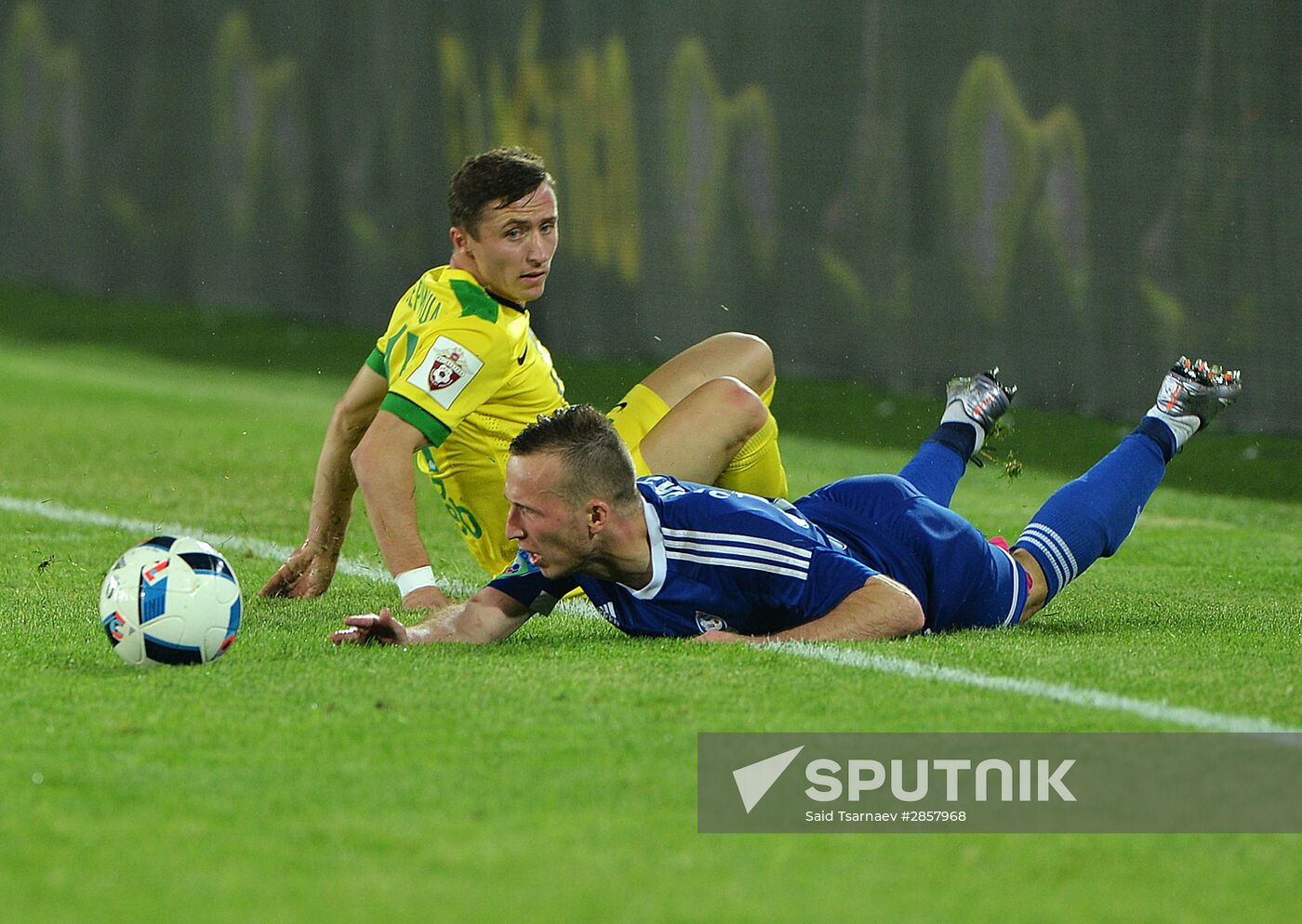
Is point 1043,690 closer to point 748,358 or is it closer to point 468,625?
point 468,625

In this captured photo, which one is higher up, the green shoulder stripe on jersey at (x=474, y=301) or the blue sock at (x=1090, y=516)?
the green shoulder stripe on jersey at (x=474, y=301)

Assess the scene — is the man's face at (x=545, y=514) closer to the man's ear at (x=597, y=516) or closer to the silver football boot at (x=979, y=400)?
the man's ear at (x=597, y=516)

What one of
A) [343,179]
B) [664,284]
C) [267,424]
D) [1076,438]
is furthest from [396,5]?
[1076,438]

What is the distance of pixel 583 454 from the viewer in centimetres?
417

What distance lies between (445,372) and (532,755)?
1.85 m

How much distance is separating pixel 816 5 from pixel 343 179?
5379 millimetres

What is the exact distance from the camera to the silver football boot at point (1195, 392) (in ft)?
17.6

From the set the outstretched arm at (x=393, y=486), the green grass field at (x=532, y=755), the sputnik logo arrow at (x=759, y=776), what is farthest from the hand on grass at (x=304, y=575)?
the sputnik logo arrow at (x=759, y=776)

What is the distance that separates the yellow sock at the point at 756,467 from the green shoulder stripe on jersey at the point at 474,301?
840 mm

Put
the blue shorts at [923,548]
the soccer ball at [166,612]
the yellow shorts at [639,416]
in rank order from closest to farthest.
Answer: the soccer ball at [166,612] < the blue shorts at [923,548] < the yellow shorts at [639,416]

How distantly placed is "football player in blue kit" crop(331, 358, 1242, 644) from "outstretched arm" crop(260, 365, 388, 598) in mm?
1031

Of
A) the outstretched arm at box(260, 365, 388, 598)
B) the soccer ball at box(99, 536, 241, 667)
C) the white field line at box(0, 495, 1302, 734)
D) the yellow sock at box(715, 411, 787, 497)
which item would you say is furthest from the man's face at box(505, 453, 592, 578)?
the outstretched arm at box(260, 365, 388, 598)

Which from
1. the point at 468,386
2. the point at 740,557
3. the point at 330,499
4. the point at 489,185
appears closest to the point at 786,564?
the point at 740,557

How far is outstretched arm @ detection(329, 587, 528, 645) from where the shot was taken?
14.5 feet
